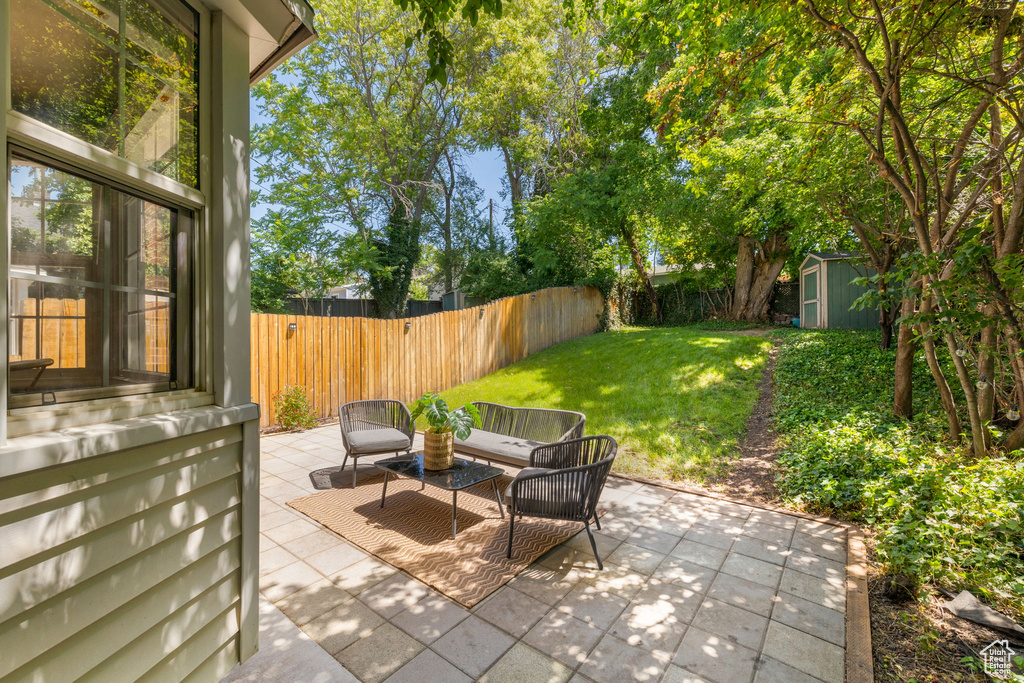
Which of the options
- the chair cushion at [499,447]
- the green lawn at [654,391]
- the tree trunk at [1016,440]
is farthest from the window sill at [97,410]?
the tree trunk at [1016,440]

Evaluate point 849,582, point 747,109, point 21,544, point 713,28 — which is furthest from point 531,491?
point 747,109

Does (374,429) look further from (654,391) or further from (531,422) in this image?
(654,391)

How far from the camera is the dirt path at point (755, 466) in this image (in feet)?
14.6

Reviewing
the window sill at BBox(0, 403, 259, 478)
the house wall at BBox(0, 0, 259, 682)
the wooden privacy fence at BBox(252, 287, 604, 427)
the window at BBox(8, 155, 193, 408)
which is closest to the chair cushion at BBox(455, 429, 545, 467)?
the house wall at BBox(0, 0, 259, 682)

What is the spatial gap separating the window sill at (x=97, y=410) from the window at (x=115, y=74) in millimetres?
900

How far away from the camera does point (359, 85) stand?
1366cm

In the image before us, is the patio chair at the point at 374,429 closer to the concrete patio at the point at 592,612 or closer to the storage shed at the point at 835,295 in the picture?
the concrete patio at the point at 592,612

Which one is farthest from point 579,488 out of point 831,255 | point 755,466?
point 831,255

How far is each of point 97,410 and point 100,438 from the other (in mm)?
167

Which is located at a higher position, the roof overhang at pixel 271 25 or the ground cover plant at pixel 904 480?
the roof overhang at pixel 271 25

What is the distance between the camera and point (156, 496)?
168 centimetres

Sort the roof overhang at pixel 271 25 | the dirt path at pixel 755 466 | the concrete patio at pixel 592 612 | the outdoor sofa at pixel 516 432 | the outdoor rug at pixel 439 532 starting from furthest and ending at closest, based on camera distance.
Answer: the dirt path at pixel 755 466, the outdoor sofa at pixel 516 432, the outdoor rug at pixel 439 532, the concrete patio at pixel 592 612, the roof overhang at pixel 271 25

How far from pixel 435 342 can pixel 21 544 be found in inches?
292

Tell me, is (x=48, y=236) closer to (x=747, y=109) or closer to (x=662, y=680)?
(x=662, y=680)
